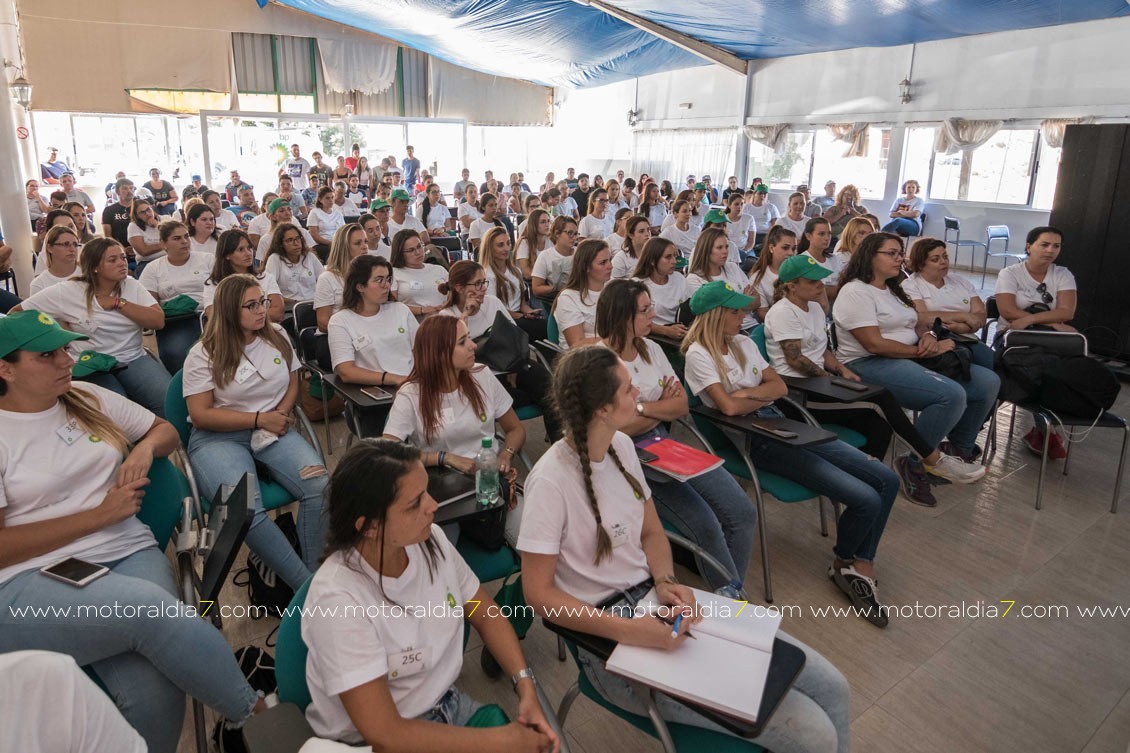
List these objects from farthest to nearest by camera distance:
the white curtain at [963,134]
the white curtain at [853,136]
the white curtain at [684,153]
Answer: the white curtain at [684,153]
the white curtain at [853,136]
the white curtain at [963,134]

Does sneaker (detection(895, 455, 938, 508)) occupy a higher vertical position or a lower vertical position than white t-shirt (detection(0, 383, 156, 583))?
lower

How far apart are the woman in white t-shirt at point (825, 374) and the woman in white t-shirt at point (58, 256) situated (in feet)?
12.8

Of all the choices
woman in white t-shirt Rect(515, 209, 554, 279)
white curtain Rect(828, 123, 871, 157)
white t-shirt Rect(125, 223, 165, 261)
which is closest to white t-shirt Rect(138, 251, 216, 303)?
white t-shirt Rect(125, 223, 165, 261)

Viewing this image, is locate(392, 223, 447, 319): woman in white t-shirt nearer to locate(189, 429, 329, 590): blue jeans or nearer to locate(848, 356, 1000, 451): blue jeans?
locate(189, 429, 329, 590): blue jeans

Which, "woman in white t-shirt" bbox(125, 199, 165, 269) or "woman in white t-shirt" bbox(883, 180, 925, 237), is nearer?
"woman in white t-shirt" bbox(125, 199, 165, 269)

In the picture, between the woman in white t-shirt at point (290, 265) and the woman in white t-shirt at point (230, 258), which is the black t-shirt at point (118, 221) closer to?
the woman in white t-shirt at point (290, 265)

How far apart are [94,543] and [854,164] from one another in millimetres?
13112

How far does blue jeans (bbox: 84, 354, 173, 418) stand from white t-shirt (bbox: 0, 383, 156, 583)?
1.49 m

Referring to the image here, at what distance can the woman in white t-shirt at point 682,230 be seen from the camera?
6759 mm

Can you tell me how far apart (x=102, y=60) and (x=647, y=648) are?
17.5 meters

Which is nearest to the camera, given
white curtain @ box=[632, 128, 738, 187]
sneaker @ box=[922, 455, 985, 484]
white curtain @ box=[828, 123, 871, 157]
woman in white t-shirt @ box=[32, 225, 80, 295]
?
sneaker @ box=[922, 455, 985, 484]

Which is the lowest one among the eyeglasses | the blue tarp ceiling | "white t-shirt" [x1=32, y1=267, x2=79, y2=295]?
"white t-shirt" [x1=32, y1=267, x2=79, y2=295]

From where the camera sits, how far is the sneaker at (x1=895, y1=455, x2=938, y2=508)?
349cm

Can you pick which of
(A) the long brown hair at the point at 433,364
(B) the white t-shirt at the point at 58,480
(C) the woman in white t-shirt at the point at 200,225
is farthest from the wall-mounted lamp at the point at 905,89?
(B) the white t-shirt at the point at 58,480
